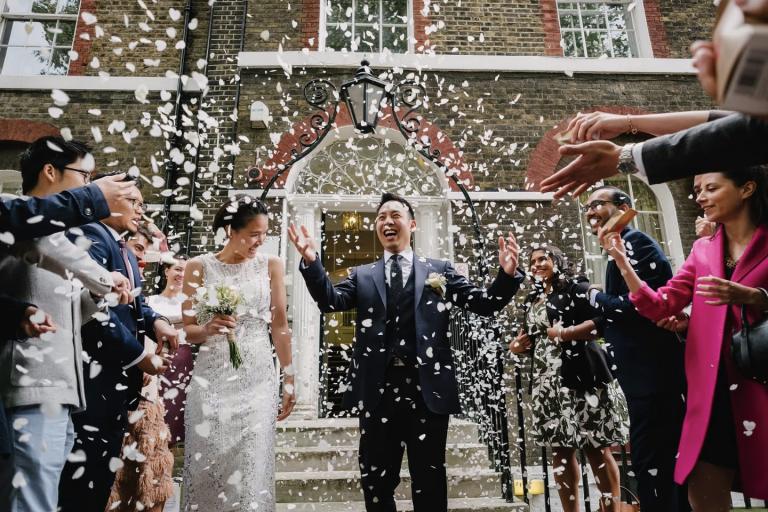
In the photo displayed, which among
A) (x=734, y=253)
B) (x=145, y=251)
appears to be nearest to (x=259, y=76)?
(x=145, y=251)

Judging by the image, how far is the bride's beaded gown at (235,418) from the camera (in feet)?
9.18

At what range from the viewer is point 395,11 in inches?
319

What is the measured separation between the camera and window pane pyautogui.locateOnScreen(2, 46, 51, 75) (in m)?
7.73

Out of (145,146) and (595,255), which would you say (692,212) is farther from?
(145,146)

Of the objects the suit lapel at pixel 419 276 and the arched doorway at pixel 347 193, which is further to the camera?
the arched doorway at pixel 347 193

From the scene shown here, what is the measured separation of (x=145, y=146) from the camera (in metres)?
7.15

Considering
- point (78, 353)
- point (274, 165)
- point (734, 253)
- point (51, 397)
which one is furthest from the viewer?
point (274, 165)

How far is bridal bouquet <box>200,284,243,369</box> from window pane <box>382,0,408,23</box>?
6377mm

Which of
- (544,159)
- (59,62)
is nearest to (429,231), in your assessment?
(544,159)

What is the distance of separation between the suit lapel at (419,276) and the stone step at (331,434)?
7.68 ft

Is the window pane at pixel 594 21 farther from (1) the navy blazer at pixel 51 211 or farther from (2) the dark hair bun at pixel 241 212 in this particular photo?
(1) the navy blazer at pixel 51 211

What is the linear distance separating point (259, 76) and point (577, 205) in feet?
15.8

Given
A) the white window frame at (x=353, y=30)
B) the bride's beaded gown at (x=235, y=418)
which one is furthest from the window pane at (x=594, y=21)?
the bride's beaded gown at (x=235, y=418)

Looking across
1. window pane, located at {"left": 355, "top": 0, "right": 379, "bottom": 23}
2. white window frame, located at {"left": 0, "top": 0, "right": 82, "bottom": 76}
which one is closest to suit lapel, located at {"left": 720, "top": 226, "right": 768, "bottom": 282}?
window pane, located at {"left": 355, "top": 0, "right": 379, "bottom": 23}
